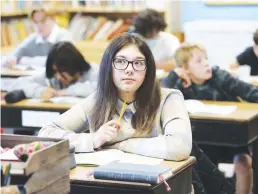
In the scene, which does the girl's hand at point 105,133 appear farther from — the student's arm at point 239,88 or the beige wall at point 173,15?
the beige wall at point 173,15

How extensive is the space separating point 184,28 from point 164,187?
190 inches

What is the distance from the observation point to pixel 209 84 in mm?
4496

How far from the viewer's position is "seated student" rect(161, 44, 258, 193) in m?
4.30

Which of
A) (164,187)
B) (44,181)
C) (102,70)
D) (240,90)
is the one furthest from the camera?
(240,90)

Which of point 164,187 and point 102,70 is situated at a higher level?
point 102,70

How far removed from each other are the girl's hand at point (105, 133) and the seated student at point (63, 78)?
1.68 meters

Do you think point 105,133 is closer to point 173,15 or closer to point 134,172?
point 134,172

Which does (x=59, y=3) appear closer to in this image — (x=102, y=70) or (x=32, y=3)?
(x=32, y=3)

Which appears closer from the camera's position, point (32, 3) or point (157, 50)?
point (157, 50)

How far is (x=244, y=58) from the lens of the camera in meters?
5.70

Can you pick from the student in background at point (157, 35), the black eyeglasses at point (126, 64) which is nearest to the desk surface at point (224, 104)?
the black eyeglasses at point (126, 64)

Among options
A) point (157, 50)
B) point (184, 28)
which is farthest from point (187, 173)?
point (184, 28)

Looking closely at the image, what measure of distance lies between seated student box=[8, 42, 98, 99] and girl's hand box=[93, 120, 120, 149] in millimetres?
1680

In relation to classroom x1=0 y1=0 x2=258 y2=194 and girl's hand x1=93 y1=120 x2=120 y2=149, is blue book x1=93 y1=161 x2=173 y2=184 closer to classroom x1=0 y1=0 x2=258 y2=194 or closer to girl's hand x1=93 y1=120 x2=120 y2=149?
classroom x1=0 y1=0 x2=258 y2=194
